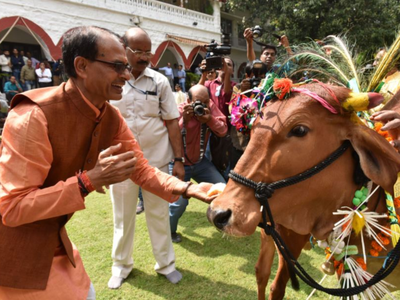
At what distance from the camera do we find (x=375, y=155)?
5.62 ft

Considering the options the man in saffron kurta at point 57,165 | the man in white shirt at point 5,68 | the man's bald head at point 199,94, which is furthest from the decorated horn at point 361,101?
the man in white shirt at point 5,68

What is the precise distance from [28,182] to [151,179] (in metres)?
0.97

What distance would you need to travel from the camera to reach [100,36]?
6.36 feet

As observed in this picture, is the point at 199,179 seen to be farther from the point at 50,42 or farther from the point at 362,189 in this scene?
the point at 50,42

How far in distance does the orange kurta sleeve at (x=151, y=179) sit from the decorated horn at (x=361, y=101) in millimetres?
1220

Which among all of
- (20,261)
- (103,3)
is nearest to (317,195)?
(20,261)

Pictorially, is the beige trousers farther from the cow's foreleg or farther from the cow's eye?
the cow's eye

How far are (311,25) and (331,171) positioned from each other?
15.1m

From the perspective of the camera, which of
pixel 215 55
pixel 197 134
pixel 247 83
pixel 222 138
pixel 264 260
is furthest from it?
pixel 222 138

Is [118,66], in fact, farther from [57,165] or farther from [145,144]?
[145,144]

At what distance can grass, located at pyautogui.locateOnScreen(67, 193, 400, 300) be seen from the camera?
132 inches

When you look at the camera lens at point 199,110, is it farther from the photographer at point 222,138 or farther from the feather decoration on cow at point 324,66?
the feather decoration on cow at point 324,66

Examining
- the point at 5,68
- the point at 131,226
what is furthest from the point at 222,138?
the point at 5,68

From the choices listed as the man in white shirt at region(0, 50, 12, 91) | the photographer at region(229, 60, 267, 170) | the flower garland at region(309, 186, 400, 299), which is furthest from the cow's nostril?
the man in white shirt at region(0, 50, 12, 91)
